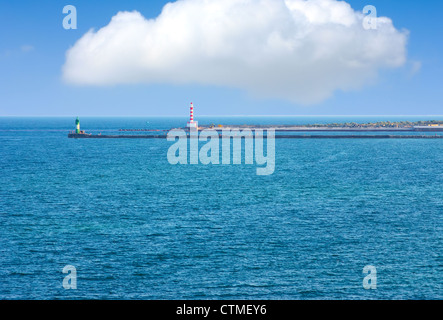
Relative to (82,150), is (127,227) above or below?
below

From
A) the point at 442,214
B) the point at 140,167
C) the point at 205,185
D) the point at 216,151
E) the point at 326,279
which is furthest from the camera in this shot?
the point at 216,151

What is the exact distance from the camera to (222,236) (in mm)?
44969

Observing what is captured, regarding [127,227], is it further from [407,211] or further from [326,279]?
[407,211]

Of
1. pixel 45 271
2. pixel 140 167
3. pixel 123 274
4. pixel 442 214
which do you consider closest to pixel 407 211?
pixel 442 214

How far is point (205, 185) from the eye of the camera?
80500mm

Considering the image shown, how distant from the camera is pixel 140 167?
354ft

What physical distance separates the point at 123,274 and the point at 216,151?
366 ft

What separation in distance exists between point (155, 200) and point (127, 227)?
1711 centimetres

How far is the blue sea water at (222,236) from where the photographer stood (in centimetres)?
3331

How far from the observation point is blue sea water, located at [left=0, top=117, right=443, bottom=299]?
33.3 m

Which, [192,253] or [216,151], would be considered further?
[216,151]
